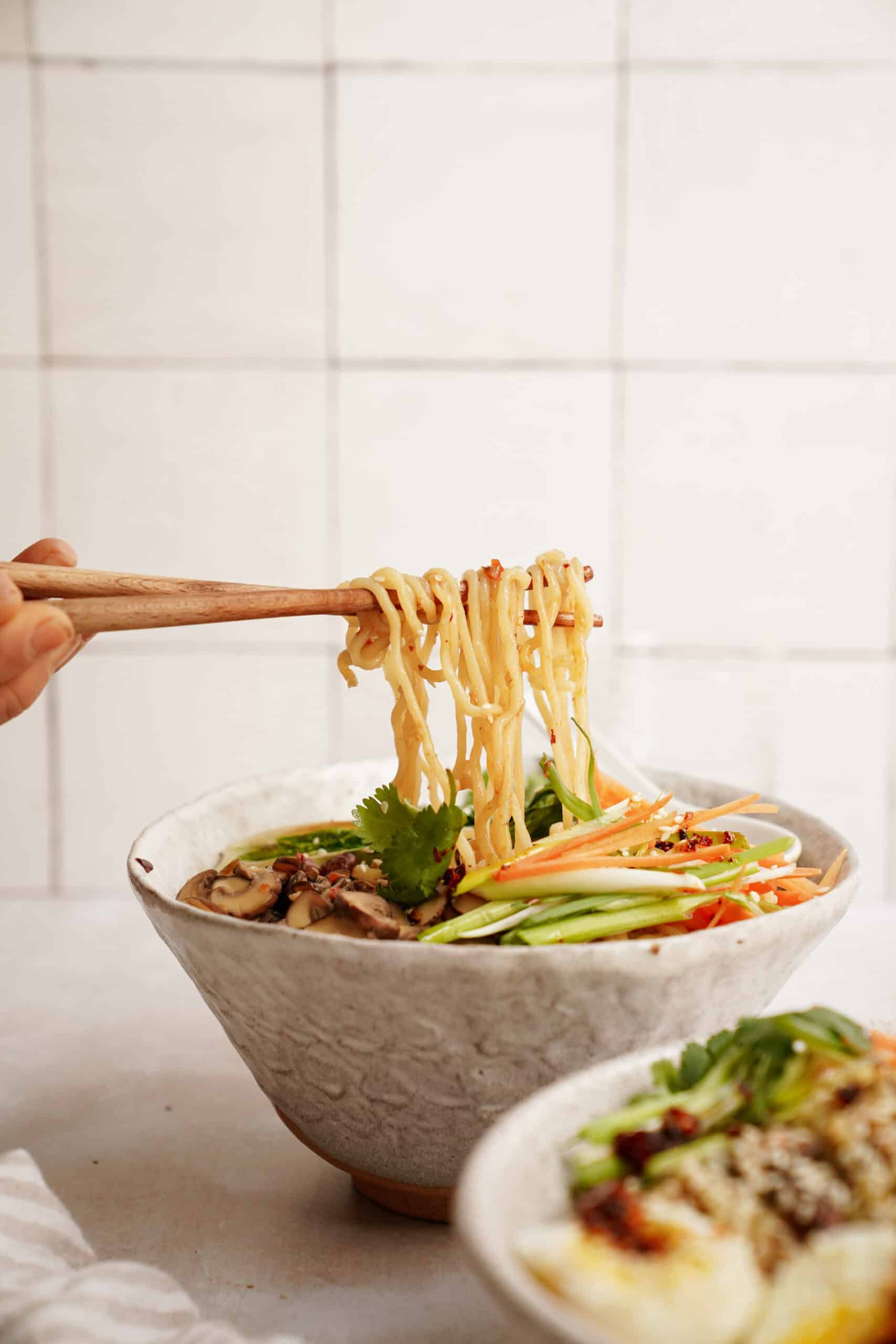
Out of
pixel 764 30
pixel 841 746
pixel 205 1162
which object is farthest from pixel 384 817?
pixel 764 30

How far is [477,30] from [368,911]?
1683 millimetres

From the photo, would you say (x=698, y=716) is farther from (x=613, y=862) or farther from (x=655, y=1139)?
(x=655, y=1139)

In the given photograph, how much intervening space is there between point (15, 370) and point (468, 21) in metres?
1.01

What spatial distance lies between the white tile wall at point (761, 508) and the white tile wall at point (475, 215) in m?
0.22

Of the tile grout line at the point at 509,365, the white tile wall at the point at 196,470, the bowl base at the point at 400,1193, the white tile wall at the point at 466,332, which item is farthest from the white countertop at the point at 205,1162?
the tile grout line at the point at 509,365

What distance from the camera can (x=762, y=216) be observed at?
A: 1938mm

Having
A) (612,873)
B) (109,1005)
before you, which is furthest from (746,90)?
(109,1005)

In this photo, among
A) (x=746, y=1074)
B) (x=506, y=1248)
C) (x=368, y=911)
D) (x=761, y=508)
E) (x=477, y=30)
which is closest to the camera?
(x=506, y=1248)

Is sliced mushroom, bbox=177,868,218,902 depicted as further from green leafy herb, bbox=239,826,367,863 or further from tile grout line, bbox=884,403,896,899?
tile grout line, bbox=884,403,896,899

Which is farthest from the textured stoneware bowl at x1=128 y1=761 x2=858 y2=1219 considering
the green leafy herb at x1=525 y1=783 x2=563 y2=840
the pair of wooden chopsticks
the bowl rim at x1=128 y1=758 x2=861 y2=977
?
the green leafy herb at x1=525 y1=783 x2=563 y2=840

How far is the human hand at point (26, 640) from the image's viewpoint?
86 cm

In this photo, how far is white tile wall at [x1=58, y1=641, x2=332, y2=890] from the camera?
2072 mm

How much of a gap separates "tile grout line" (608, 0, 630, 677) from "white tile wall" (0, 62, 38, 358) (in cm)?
103

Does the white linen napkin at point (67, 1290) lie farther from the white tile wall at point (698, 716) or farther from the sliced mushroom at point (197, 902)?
the white tile wall at point (698, 716)
